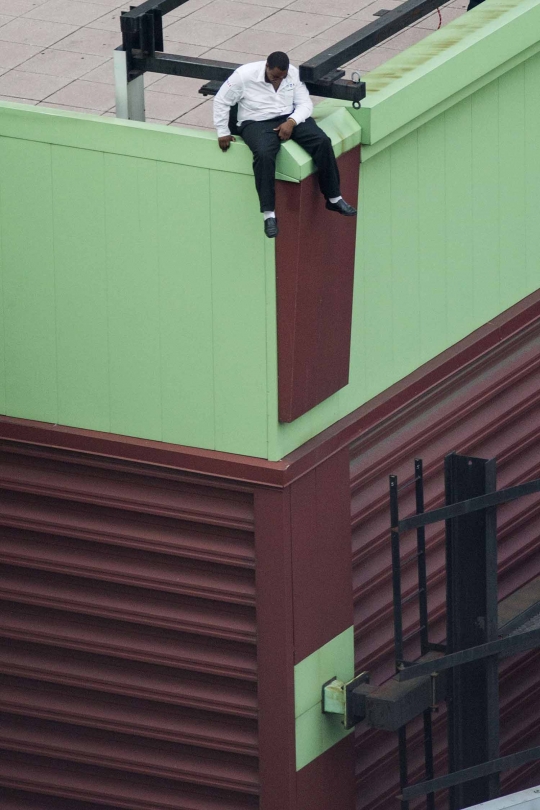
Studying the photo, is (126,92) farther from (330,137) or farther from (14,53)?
(14,53)

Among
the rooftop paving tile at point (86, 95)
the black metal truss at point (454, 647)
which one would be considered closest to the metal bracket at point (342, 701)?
the black metal truss at point (454, 647)

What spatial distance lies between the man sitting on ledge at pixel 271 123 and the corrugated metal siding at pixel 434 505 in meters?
2.00

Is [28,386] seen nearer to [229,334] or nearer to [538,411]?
[229,334]

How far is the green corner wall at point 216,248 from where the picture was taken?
28.1 feet

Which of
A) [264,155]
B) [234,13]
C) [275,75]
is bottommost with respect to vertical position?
[264,155]

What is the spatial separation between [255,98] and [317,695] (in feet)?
12.0

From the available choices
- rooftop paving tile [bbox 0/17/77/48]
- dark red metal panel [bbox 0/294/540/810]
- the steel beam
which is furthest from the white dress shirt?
rooftop paving tile [bbox 0/17/77/48]

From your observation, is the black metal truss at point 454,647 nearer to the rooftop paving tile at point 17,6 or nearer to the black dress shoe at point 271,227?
the black dress shoe at point 271,227

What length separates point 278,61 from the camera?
8.07 metres

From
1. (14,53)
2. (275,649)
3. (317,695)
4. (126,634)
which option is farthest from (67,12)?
(317,695)

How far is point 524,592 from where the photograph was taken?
33.8ft

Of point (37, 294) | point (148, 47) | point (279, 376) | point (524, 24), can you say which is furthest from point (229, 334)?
point (524, 24)

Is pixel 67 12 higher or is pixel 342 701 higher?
pixel 67 12

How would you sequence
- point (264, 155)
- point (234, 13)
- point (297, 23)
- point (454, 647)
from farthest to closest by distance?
point (234, 13) → point (297, 23) → point (454, 647) → point (264, 155)
